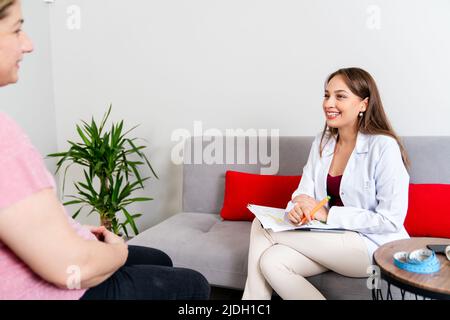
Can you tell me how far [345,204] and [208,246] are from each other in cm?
67

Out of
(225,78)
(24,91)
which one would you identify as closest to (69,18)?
(24,91)

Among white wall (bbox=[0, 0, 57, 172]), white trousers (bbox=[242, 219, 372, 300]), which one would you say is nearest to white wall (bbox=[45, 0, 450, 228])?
white wall (bbox=[0, 0, 57, 172])

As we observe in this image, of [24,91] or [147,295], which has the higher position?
[24,91]

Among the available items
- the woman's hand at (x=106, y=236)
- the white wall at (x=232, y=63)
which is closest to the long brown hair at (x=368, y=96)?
the white wall at (x=232, y=63)

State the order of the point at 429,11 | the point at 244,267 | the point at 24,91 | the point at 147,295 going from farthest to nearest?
1. the point at 24,91
2. the point at 429,11
3. the point at 244,267
4. the point at 147,295

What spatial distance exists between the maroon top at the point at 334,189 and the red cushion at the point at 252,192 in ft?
1.37

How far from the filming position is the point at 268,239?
1746 mm

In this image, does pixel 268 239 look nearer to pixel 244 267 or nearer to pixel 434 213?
pixel 244 267

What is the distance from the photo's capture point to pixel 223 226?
92.3 inches

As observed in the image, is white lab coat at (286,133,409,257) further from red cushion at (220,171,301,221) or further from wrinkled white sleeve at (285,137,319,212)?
red cushion at (220,171,301,221)

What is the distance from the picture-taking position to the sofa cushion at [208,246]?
6.43 ft

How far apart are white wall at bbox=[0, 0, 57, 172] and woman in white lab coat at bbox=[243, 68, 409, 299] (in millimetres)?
2151

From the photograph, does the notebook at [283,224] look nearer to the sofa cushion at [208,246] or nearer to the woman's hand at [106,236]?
the sofa cushion at [208,246]
